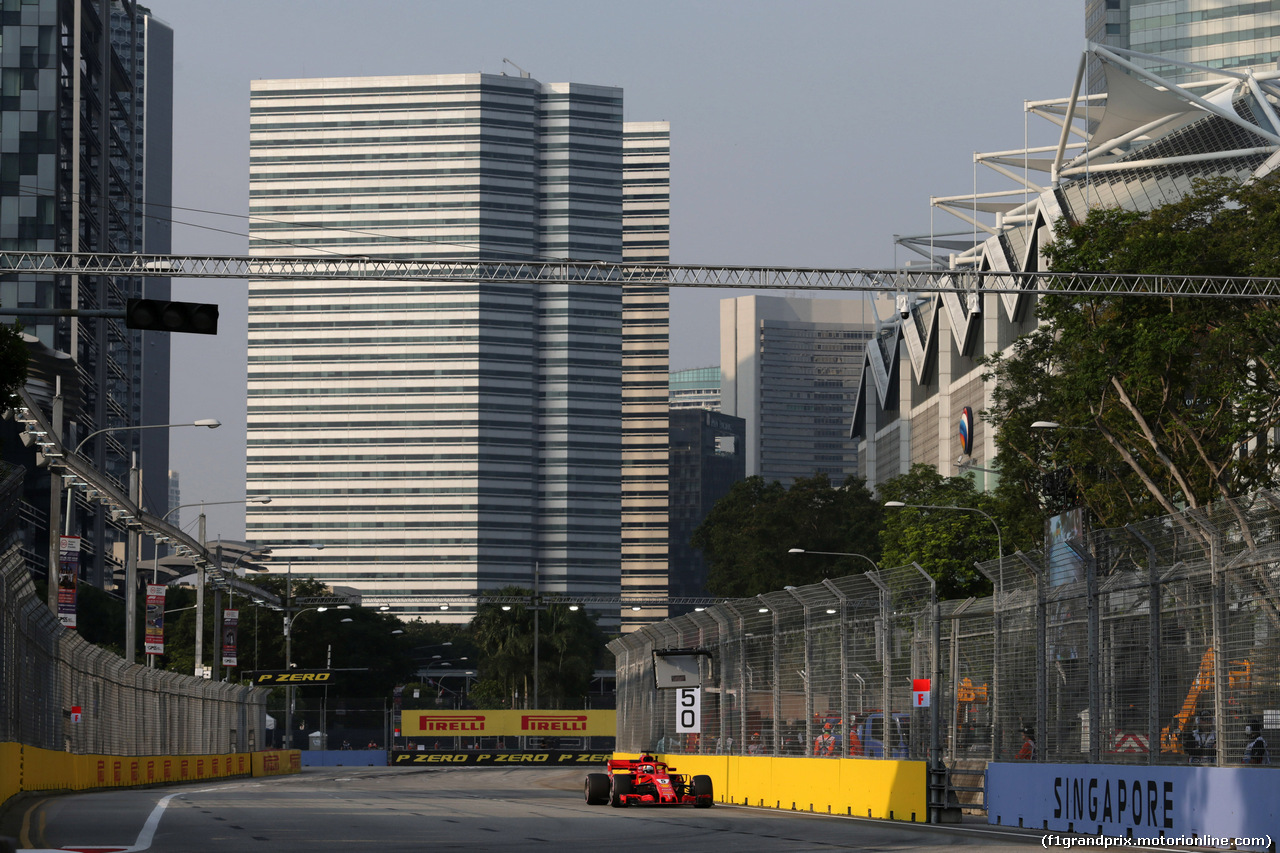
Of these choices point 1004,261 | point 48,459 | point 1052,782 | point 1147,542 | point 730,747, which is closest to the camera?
point 1147,542

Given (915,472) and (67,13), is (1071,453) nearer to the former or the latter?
(915,472)

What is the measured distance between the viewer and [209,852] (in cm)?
1650

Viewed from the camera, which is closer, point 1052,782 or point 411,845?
point 411,845

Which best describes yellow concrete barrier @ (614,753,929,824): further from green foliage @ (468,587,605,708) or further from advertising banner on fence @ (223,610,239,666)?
green foliage @ (468,587,605,708)

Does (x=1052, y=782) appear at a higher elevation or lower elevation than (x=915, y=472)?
lower

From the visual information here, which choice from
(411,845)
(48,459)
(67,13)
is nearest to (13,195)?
(67,13)

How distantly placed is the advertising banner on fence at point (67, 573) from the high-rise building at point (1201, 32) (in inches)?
4882

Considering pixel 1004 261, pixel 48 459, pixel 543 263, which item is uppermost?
pixel 1004 261

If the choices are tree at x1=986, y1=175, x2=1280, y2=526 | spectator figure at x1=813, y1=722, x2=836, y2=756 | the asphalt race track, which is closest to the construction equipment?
the asphalt race track

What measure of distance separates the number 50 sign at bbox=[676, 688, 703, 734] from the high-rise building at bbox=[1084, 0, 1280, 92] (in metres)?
122

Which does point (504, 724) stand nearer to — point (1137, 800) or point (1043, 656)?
point (1043, 656)

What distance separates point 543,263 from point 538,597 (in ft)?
189

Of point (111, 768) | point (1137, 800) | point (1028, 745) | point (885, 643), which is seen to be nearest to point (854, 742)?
point (885, 643)

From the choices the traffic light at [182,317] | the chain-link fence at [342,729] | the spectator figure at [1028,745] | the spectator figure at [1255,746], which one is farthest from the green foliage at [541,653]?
the spectator figure at [1255,746]
